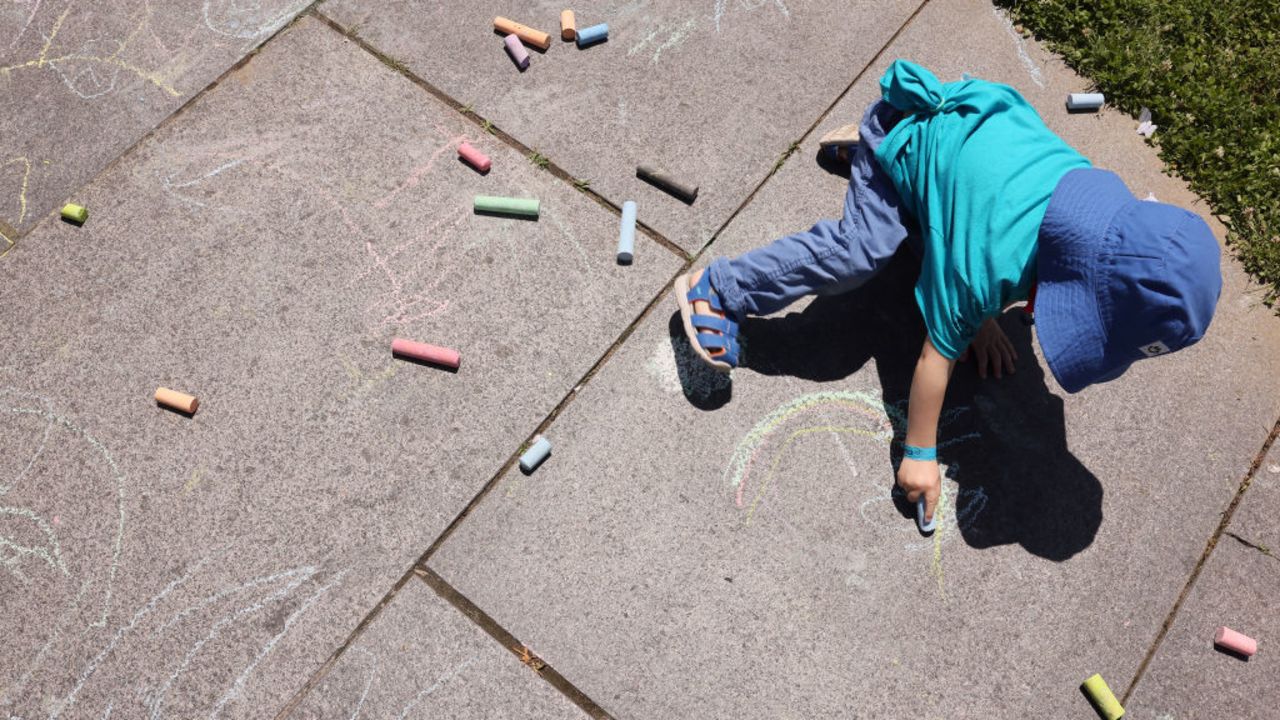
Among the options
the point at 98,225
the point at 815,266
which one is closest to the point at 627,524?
the point at 815,266

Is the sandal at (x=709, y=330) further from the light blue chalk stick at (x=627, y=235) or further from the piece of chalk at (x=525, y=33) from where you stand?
the piece of chalk at (x=525, y=33)

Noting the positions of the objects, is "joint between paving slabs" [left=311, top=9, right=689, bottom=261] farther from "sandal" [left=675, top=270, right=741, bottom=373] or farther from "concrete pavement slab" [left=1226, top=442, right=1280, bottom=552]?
"concrete pavement slab" [left=1226, top=442, right=1280, bottom=552]

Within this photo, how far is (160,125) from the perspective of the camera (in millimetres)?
3871

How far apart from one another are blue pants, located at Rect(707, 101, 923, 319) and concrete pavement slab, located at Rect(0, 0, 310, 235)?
222cm

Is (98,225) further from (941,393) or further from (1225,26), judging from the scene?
(1225,26)

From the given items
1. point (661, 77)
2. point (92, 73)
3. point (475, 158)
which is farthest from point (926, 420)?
point (92, 73)

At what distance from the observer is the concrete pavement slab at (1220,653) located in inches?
123

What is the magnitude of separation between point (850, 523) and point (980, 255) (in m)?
0.95

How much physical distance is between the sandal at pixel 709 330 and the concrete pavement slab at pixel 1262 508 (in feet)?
5.74

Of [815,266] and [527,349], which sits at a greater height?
[815,266]

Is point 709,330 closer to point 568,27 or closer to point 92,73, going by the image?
point 568,27

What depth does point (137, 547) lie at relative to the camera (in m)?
3.14

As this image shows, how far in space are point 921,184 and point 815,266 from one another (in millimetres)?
419

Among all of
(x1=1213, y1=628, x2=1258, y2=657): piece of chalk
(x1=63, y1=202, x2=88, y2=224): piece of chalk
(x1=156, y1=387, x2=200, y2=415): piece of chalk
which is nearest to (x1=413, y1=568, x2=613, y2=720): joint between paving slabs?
(x1=156, y1=387, x2=200, y2=415): piece of chalk
